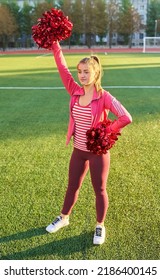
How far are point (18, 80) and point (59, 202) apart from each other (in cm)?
1029

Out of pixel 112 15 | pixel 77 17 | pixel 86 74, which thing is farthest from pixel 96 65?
pixel 112 15

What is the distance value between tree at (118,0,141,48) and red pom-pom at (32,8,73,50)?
5724 cm

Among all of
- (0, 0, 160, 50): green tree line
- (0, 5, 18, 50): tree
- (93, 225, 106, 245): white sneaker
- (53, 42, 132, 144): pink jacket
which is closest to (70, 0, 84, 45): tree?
(0, 0, 160, 50): green tree line

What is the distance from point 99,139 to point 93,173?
38 cm

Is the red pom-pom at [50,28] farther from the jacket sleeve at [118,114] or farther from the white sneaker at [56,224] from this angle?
the white sneaker at [56,224]

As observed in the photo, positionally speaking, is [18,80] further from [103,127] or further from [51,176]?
[103,127]

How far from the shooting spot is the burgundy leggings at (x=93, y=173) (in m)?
2.58

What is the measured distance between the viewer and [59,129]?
19.9 feet

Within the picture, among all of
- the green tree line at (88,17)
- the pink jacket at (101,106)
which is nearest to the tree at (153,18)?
the green tree line at (88,17)

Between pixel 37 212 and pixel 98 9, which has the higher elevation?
pixel 98 9

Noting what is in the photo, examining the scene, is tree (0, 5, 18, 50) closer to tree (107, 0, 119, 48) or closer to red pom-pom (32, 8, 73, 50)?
tree (107, 0, 119, 48)

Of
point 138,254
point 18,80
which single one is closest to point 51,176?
point 138,254

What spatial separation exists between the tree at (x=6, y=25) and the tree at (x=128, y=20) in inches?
733

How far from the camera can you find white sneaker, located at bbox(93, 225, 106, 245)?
2.74 m
